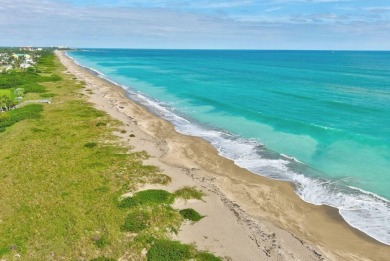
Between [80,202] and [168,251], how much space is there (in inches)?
354

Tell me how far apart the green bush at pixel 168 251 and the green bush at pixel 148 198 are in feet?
16.3

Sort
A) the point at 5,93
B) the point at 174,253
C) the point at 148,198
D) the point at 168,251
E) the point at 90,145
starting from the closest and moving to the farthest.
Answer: the point at 174,253, the point at 168,251, the point at 148,198, the point at 90,145, the point at 5,93

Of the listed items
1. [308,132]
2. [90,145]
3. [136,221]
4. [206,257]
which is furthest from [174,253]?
[308,132]

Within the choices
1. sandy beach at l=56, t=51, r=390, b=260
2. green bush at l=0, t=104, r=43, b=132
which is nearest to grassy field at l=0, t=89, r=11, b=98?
green bush at l=0, t=104, r=43, b=132

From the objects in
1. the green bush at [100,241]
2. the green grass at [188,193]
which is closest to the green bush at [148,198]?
the green grass at [188,193]

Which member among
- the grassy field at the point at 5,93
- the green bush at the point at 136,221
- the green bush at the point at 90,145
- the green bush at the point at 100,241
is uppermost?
the grassy field at the point at 5,93

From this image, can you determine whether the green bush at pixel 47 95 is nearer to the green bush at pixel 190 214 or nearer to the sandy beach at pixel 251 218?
the sandy beach at pixel 251 218

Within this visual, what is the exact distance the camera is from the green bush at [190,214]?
78.2ft

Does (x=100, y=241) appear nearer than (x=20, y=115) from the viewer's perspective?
Yes

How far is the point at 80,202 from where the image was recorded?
25594 mm

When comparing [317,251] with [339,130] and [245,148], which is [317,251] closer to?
[245,148]

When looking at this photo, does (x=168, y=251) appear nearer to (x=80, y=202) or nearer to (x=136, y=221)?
(x=136, y=221)

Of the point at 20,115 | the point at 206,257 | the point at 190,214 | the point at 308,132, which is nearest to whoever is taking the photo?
the point at 206,257

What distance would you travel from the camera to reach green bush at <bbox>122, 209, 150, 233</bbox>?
22.4 m
